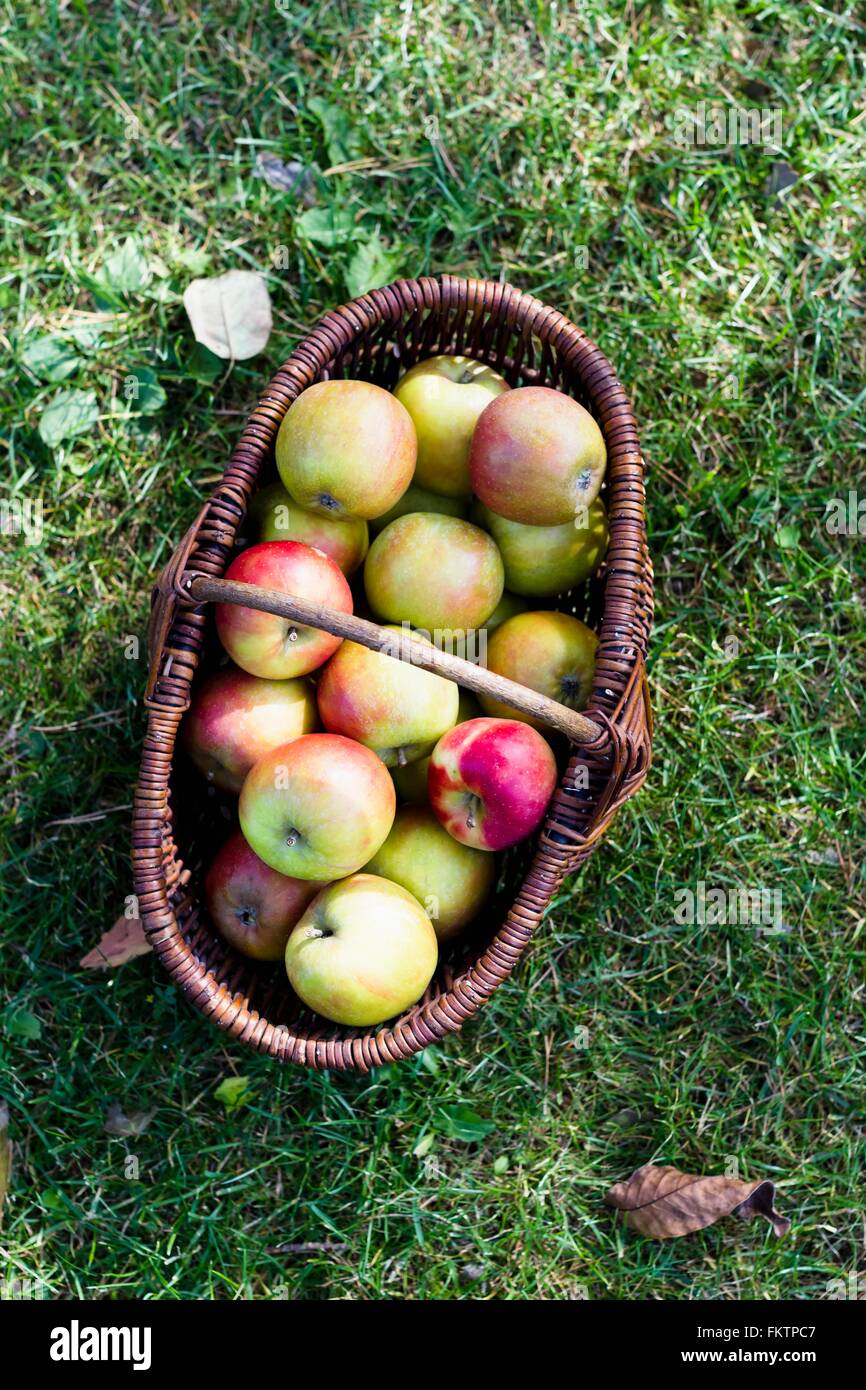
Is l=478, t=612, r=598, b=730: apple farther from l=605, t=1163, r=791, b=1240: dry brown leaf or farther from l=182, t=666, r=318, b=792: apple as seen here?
l=605, t=1163, r=791, b=1240: dry brown leaf

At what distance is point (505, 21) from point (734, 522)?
159 centimetres

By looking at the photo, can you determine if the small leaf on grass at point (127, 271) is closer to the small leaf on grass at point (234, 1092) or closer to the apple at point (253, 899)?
the apple at point (253, 899)

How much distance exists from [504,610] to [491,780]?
21.2 inches

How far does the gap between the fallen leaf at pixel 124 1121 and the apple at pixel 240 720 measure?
1018 mm

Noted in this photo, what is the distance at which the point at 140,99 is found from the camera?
3322mm

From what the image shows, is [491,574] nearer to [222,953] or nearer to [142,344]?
[222,953]

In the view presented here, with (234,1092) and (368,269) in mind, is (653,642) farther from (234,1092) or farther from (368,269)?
(234,1092)

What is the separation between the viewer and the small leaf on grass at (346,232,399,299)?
3205mm

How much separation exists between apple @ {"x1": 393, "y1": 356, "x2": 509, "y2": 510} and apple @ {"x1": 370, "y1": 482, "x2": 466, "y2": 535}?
0.07ft

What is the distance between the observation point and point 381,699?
2.54 m

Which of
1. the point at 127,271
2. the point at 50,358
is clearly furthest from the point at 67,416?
the point at 127,271

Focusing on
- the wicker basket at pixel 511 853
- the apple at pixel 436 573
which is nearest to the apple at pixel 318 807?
the wicker basket at pixel 511 853

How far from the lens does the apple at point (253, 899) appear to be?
2.65 meters

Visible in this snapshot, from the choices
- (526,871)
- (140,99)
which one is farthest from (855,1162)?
(140,99)
